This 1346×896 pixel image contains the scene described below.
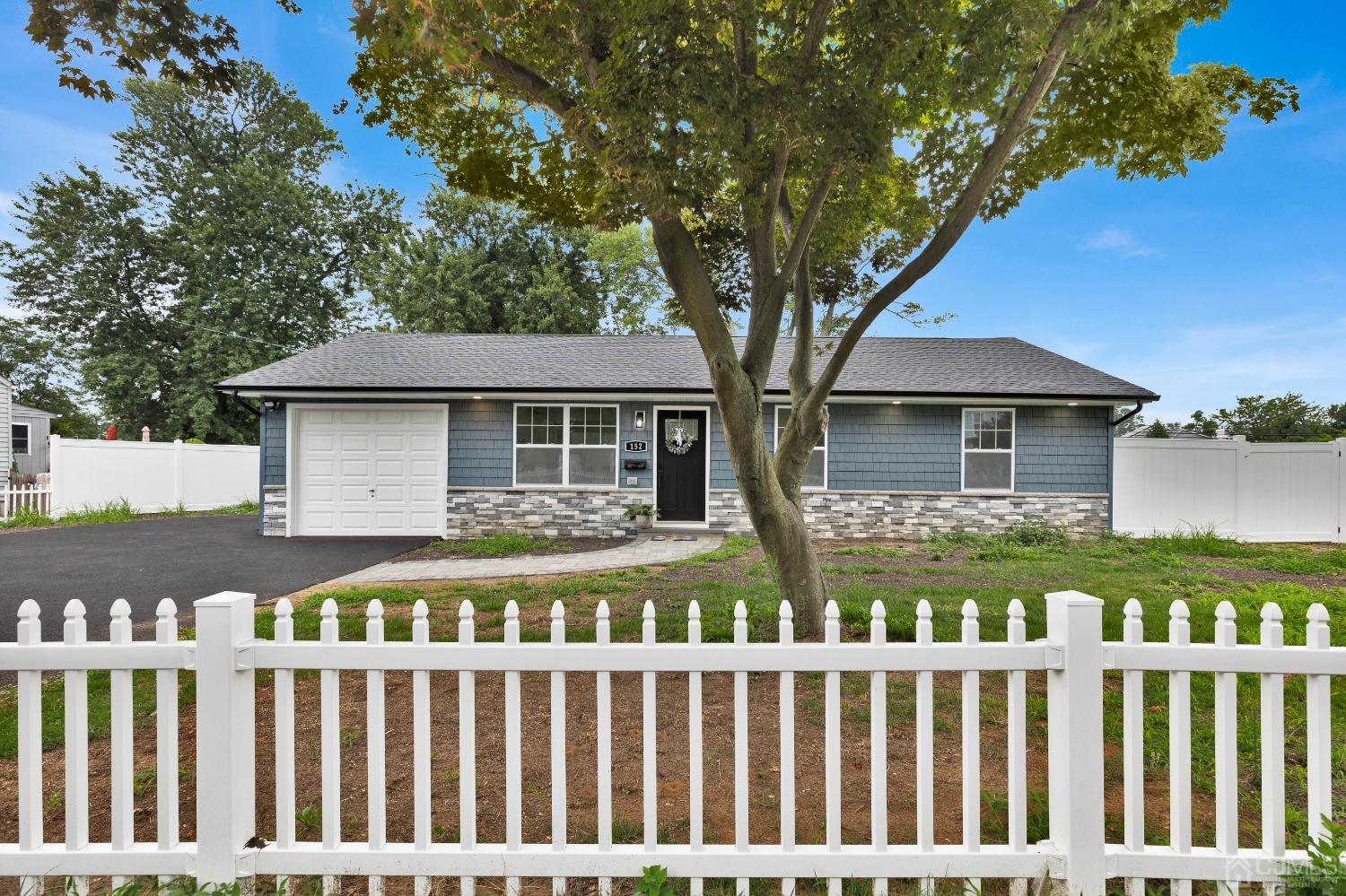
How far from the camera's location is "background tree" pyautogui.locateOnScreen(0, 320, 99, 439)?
78.9 ft

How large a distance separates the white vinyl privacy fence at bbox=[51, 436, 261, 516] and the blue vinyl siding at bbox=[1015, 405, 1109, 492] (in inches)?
580

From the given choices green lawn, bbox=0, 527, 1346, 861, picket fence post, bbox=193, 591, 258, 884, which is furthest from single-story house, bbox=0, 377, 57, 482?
picket fence post, bbox=193, 591, 258, 884

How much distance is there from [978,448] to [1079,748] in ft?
31.4

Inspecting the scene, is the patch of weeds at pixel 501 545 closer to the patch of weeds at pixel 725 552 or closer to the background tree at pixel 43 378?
the patch of weeds at pixel 725 552

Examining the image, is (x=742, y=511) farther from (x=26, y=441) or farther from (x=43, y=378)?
(x=43, y=378)

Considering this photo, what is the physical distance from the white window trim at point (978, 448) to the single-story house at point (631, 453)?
0.08 ft

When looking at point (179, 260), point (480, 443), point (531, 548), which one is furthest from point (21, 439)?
point (531, 548)

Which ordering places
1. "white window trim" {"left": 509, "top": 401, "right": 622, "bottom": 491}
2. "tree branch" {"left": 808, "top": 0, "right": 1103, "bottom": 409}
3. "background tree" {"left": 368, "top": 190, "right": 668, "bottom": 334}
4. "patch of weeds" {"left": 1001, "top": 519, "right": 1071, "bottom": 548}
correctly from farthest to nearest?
"background tree" {"left": 368, "top": 190, "right": 668, "bottom": 334}, "white window trim" {"left": 509, "top": 401, "right": 622, "bottom": 491}, "patch of weeds" {"left": 1001, "top": 519, "right": 1071, "bottom": 548}, "tree branch" {"left": 808, "top": 0, "right": 1103, "bottom": 409}

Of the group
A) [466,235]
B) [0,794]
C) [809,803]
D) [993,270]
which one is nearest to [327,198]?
[466,235]

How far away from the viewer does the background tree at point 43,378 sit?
24.1 meters

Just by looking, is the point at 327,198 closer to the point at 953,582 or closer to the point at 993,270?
the point at 993,270

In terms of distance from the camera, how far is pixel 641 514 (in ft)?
33.6

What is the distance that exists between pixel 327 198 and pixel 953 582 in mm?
26711

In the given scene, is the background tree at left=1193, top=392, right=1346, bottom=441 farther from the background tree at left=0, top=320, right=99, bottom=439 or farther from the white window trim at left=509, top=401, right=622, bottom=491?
the background tree at left=0, top=320, right=99, bottom=439
